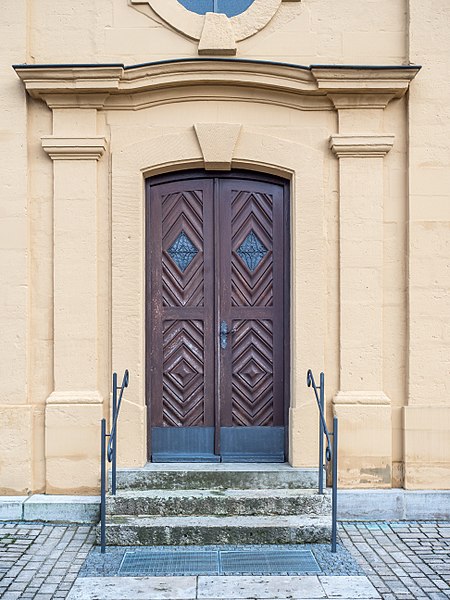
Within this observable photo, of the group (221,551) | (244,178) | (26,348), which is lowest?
(221,551)

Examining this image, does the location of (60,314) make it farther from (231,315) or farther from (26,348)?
(231,315)

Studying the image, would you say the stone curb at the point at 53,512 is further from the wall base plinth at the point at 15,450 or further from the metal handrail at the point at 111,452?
the metal handrail at the point at 111,452

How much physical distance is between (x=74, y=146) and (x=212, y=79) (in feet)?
4.54

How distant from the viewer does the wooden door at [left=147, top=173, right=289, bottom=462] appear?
20.0 feet

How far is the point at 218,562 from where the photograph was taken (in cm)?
482

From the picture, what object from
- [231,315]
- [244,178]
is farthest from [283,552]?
[244,178]

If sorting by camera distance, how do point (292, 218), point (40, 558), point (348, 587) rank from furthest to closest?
point (292, 218) < point (40, 558) < point (348, 587)

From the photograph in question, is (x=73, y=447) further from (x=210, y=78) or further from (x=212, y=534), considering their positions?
(x=210, y=78)

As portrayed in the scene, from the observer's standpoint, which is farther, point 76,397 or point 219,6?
point 219,6

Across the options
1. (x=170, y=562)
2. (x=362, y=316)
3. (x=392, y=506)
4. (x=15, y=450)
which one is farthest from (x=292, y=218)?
(x=15, y=450)

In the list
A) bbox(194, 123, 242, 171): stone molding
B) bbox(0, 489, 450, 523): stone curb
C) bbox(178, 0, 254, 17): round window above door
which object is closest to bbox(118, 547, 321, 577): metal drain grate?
bbox(0, 489, 450, 523): stone curb

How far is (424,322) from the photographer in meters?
5.91

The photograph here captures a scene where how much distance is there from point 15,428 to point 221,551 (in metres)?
2.16

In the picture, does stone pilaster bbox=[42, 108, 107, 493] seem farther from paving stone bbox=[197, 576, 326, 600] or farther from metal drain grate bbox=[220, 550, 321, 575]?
paving stone bbox=[197, 576, 326, 600]
